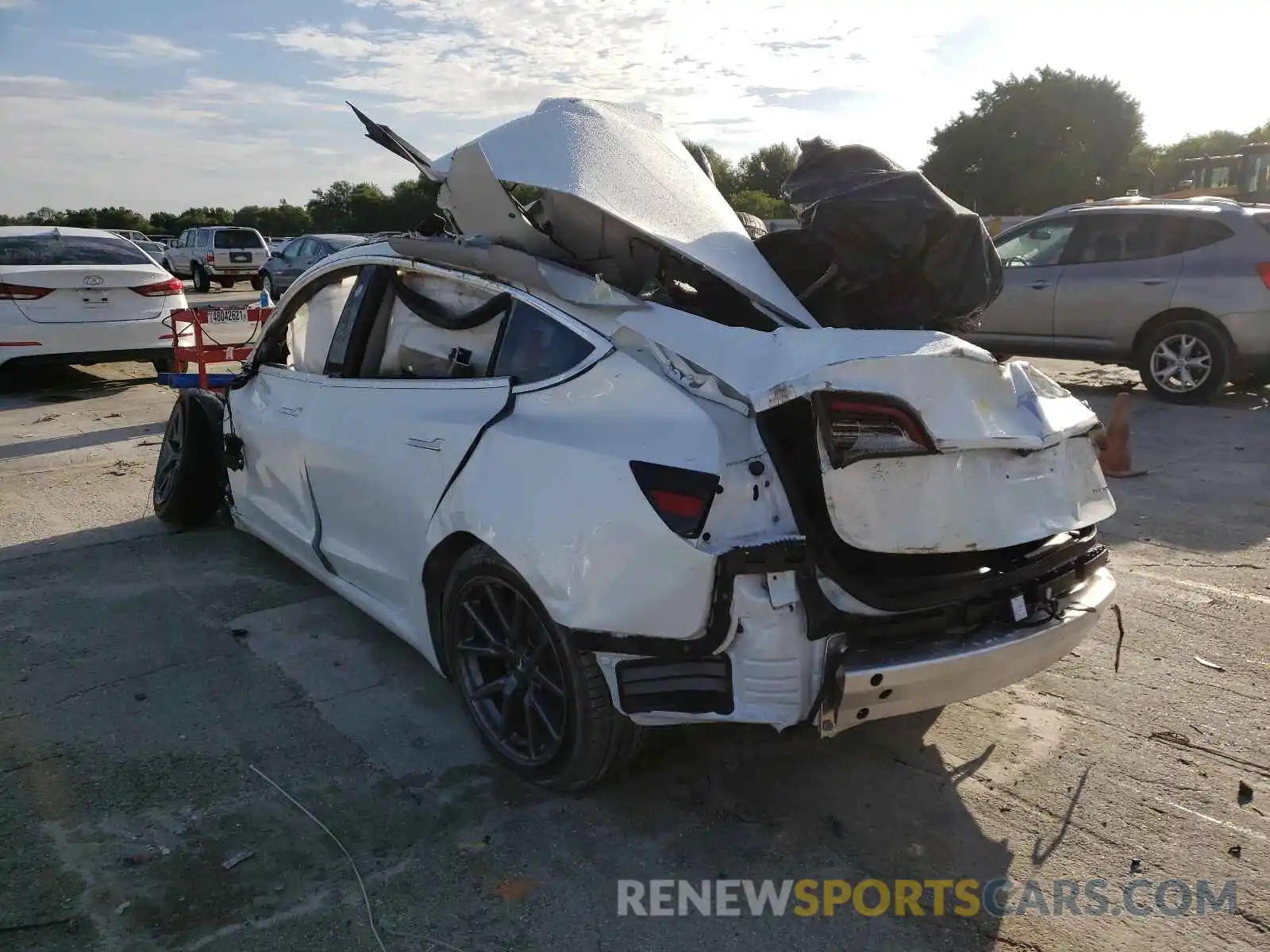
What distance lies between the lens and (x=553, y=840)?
2865 millimetres

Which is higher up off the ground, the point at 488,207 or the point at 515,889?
the point at 488,207

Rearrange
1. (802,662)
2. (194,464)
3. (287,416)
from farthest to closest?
(194,464)
(287,416)
(802,662)

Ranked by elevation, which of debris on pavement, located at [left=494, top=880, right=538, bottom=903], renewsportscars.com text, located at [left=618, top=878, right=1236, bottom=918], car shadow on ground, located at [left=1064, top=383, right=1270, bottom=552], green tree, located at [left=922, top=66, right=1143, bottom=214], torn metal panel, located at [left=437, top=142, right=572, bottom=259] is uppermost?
green tree, located at [left=922, top=66, right=1143, bottom=214]

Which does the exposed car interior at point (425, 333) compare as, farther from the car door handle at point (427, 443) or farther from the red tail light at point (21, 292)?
the red tail light at point (21, 292)

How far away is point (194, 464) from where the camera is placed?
5598mm

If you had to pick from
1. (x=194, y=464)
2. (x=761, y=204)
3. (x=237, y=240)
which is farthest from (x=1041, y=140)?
(x=194, y=464)

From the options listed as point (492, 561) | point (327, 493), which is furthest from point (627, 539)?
point (327, 493)

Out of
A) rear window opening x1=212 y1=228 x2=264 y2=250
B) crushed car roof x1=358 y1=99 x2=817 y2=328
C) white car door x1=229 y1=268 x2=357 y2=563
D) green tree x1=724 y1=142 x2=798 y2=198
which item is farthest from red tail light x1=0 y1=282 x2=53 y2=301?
green tree x1=724 y1=142 x2=798 y2=198

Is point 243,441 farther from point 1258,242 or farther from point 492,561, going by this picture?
point 1258,242

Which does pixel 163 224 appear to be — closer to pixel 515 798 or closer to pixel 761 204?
pixel 761 204

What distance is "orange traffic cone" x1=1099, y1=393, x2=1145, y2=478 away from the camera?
6.74m

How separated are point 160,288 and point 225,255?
62.4 feet

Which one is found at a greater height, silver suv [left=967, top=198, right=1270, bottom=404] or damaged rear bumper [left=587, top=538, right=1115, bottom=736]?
silver suv [left=967, top=198, right=1270, bottom=404]

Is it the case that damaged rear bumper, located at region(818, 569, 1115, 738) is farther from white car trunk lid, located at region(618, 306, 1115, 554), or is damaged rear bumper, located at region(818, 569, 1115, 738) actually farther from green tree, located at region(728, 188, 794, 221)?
green tree, located at region(728, 188, 794, 221)
